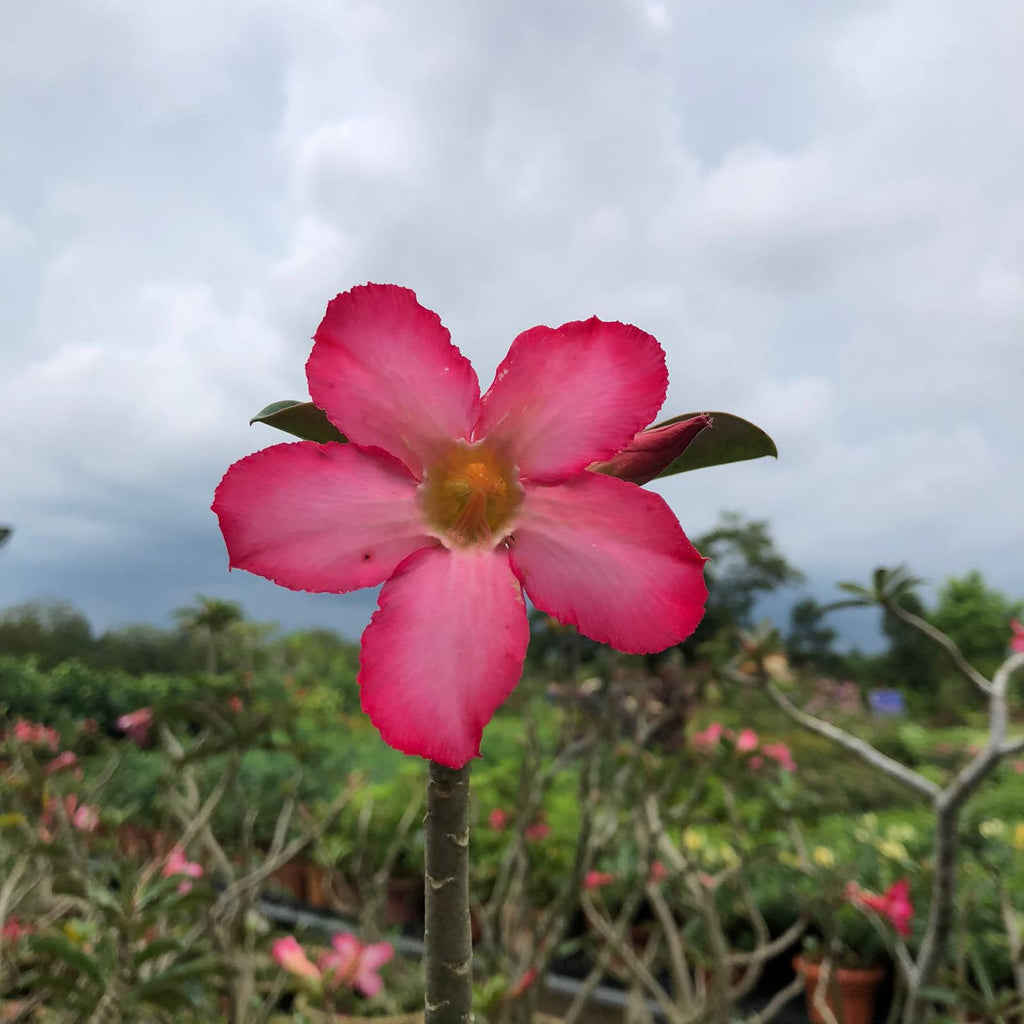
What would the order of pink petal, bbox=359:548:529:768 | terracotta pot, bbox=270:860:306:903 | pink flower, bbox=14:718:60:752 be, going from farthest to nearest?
terracotta pot, bbox=270:860:306:903 < pink flower, bbox=14:718:60:752 < pink petal, bbox=359:548:529:768

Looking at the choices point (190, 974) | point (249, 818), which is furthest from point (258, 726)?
point (190, 974)

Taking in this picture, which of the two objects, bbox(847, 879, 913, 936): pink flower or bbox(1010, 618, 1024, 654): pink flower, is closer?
bbox(1010, 618, 1024, 654): pink flower

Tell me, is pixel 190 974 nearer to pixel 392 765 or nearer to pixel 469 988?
pixel 469 988

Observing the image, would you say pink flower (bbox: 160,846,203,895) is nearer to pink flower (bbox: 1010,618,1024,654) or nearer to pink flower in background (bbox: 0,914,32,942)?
pink flower in background (bbox: 0,914,32,942)

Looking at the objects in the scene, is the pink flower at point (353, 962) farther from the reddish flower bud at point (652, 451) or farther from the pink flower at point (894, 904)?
the reddish flower bud at point (652, 451)

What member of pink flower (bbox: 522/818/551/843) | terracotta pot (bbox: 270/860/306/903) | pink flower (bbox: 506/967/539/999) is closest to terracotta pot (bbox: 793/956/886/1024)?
pink flower (bbox: 522/818/551/843)

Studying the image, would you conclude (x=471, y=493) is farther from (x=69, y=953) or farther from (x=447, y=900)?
(x=69, y=953)

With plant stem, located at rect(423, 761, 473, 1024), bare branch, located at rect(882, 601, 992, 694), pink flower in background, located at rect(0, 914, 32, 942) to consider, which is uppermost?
bare branch, located at rect(882, 601, 992, 694)

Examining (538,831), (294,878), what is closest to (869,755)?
(538,831)
